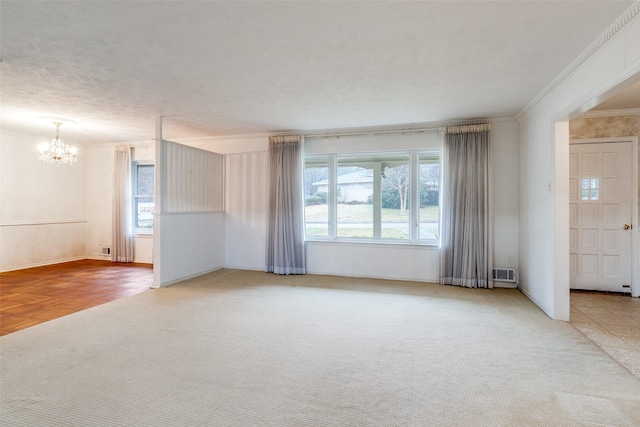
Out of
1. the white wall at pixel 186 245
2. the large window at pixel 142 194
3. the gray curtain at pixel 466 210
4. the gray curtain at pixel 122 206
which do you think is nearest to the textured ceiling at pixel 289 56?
the gray curtain at pixel 466 210

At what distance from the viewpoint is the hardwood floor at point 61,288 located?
3.58m

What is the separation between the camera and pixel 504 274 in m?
4.80

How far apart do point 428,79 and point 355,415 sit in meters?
3.20

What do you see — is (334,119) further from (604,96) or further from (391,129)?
(604,96)

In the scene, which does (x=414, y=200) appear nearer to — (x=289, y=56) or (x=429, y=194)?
(x=429, y=194)

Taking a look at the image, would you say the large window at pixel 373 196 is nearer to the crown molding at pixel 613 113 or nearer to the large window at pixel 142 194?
the crown molding at pixel 613 113

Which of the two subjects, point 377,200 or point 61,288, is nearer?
point 61,288

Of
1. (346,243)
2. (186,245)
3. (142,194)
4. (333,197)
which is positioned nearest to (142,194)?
(142,194)

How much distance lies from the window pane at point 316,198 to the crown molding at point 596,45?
3414 mm

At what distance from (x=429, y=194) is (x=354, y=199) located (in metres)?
1.31

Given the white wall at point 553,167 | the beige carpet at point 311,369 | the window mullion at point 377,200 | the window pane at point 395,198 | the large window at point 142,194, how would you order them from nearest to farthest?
1. the beige carpet at point 311,369
2. the white wall at point 553,167
3. the window pane at point 395,198
4. the window mullion at point 377,200
5. the large window at point 142,194

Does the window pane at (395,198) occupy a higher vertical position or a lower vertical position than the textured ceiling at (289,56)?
lower

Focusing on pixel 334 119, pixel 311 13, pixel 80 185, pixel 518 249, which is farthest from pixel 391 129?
pixel 80 185

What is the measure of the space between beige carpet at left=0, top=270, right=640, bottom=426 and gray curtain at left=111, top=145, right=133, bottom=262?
3552 millimetres
